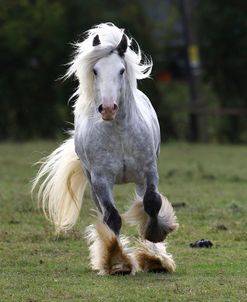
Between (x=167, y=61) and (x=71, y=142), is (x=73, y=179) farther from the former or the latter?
(x=167, y=61)

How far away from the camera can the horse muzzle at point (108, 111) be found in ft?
24.7

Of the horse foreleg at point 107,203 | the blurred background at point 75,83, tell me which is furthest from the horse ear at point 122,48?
the blurred background at point 75,83

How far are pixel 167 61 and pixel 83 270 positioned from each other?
23952 millimetres

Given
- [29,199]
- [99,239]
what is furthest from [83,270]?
[29,199]

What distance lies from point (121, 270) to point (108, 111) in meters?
1.34

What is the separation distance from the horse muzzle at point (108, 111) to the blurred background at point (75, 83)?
1957 centimetres

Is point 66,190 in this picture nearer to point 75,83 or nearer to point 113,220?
point 113,220

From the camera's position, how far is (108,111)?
7531mm

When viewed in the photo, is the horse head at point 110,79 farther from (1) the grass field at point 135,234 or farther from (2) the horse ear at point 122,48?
(1) the grass field at point 135,234

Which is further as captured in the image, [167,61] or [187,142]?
[167,61]

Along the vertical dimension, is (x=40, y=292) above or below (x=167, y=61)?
above

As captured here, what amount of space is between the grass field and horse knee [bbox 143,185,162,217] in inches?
20.7

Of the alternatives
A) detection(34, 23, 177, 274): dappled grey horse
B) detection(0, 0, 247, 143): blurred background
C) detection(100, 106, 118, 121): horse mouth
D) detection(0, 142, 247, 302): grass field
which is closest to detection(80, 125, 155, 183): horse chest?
detection(34, 23, 177, 274): dappled grey horse

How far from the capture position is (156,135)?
8.80m
